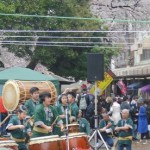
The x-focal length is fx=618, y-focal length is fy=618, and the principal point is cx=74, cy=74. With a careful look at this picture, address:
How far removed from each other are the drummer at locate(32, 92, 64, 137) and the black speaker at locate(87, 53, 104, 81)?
4.68 m

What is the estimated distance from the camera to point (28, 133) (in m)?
13.8

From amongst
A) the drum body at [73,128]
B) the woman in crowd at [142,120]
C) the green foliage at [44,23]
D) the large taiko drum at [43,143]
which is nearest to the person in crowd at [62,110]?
the drum body at [73,128]

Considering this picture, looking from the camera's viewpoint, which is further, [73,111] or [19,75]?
[19,75]

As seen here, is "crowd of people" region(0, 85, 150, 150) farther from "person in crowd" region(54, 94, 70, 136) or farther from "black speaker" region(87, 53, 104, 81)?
"black speaker" region(87, 53, 104, 81)

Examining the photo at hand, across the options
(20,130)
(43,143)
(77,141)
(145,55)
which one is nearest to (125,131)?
(77,141)

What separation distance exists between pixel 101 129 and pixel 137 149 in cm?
284

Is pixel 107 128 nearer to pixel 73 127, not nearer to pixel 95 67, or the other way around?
pixel 73 127

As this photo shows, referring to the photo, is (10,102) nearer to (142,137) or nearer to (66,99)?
(66,99)

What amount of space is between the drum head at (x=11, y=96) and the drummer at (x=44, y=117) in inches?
124

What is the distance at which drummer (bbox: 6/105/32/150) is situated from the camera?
44.2 ft

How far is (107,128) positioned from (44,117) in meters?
4.13

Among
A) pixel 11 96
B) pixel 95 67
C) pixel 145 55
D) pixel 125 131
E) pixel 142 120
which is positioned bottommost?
pixel 125 131

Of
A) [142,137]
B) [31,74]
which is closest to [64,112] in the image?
[31,74]

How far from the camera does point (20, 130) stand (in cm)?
1365
